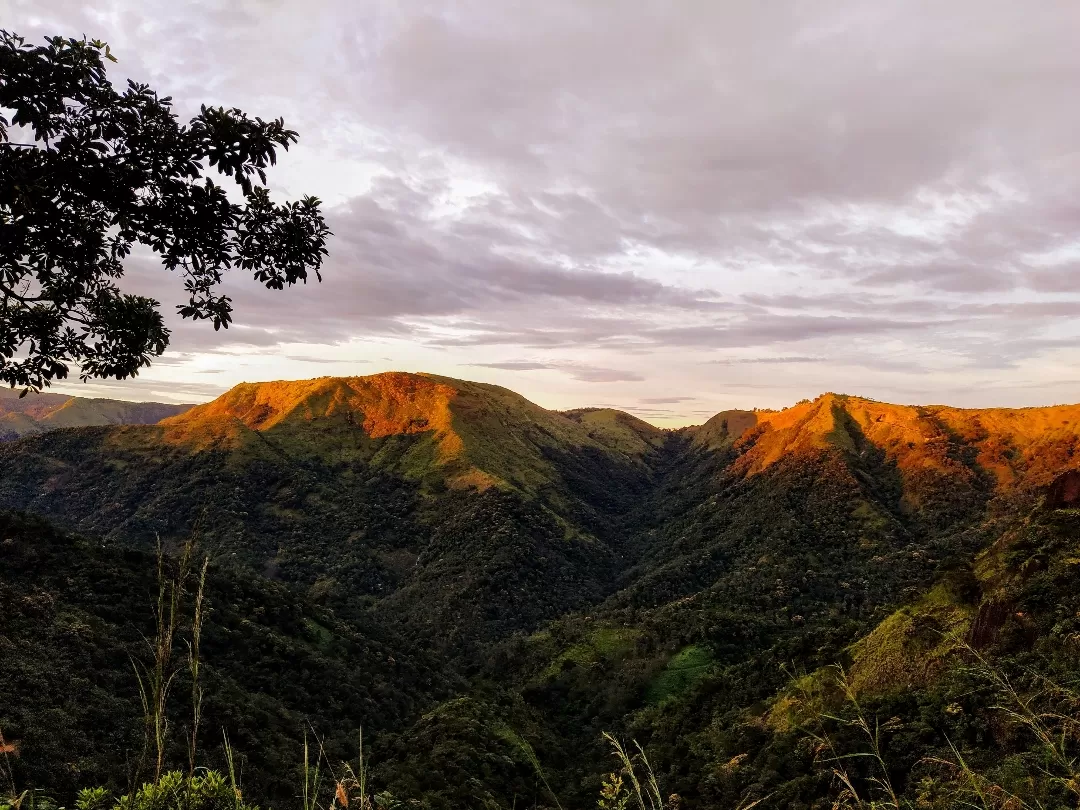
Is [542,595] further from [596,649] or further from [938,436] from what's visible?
[938,436]

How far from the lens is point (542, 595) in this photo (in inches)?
4609

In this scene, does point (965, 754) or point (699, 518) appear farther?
point (699, 518)

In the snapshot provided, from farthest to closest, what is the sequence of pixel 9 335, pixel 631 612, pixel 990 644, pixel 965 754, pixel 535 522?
pixel 535 522 → pixel 631 612 → pixel 990 644 → pixel 965 754 → pixel 9 335

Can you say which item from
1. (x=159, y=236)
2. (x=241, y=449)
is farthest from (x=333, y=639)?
(x=241, y=449)

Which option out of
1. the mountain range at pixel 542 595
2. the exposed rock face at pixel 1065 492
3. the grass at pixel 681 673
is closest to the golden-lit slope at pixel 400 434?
the mountain range at pixel 542 595

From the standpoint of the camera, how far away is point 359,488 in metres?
161

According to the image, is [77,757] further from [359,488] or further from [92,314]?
A: [359,488]

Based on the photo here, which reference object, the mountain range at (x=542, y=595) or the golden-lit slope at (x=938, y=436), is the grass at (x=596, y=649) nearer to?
the mountain range at (x=542, y=595)

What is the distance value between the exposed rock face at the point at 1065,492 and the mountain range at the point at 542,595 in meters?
0.13

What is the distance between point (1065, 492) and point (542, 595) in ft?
324

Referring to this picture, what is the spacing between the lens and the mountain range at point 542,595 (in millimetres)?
25031

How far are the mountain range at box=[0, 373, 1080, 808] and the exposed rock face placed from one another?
13cm

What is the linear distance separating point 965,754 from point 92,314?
24516 millimetres

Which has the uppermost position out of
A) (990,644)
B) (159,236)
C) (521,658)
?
(159,236)
